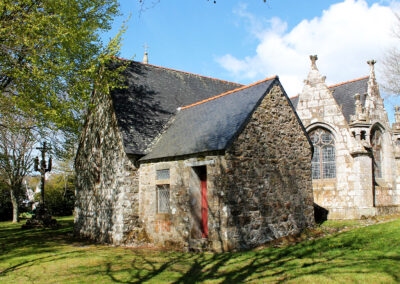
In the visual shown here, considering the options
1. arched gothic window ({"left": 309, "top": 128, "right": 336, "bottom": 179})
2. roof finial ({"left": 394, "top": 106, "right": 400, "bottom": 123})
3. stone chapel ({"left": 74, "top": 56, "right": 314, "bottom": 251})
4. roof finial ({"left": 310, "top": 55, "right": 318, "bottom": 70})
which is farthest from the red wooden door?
roof finial ({"left": 394, "top": 106, "right": 400, "bottom": 123})

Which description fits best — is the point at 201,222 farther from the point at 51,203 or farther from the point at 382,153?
the point at 51,203

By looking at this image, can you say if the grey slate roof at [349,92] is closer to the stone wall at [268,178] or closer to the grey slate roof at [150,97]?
the stone wall at [268,178]

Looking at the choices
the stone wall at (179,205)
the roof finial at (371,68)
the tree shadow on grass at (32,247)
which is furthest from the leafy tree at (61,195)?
the roof finial at (371,68)

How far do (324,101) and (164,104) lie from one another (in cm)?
740

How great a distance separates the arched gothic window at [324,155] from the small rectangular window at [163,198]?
7.84m

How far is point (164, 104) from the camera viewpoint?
46.8 ft

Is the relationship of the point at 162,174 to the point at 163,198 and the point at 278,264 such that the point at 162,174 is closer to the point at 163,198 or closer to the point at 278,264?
the point at 163,198

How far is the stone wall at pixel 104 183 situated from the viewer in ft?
37.6

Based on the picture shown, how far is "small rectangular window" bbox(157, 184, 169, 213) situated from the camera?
10.8 metres

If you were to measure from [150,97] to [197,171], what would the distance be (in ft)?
18.2

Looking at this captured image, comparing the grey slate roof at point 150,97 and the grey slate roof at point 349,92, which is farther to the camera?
the grey slate roof at point 349,92

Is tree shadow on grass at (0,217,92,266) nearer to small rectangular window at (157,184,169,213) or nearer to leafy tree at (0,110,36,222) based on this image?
small rectangular window at (157,184,169,213)

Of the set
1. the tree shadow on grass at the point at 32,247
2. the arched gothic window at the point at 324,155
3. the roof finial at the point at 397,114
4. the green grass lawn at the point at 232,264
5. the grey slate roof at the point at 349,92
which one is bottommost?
the tree shadow on grass at the point at 32,247

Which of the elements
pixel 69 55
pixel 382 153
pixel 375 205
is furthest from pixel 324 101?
pixel 69 55
